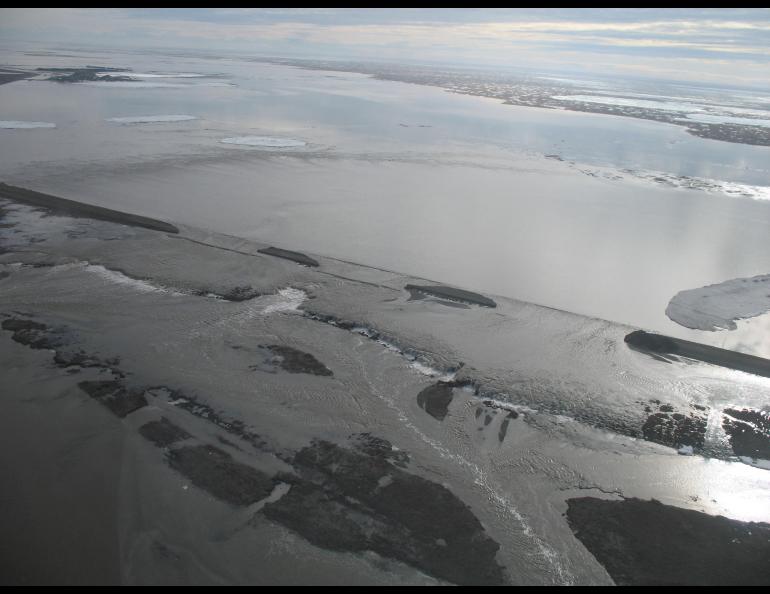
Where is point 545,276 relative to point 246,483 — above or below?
above

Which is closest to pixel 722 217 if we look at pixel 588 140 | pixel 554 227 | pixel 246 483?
pixel 554 227

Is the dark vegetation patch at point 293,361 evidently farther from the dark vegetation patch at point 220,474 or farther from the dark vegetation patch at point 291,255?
the dark vegetation patch at point 291,255

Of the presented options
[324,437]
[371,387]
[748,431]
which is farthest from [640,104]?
[324,437]

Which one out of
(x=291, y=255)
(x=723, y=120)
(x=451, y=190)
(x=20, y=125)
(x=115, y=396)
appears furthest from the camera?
(x=723, y=120)

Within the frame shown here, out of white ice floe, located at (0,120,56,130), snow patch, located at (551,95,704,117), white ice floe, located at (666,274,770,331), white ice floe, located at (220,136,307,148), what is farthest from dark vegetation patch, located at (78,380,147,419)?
snow patch, located at (551,95,704,117)

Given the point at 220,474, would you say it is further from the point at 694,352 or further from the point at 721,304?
the point at 721,304

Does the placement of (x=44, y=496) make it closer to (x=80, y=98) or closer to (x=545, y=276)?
(x=545, y=276)

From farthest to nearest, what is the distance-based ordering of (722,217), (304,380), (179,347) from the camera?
(722,217)
(179,347)
(304,380)
